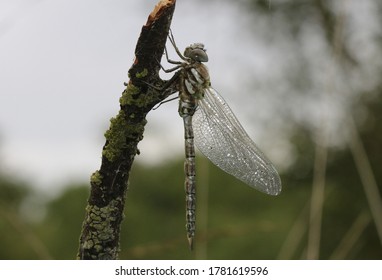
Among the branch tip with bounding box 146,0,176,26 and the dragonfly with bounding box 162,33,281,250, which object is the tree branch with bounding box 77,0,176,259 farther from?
the dragonfly with bounding box 162,33,281,250

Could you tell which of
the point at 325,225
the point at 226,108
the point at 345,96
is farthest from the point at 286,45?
the point at 226,108

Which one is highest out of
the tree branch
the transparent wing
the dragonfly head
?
the dragonfly head

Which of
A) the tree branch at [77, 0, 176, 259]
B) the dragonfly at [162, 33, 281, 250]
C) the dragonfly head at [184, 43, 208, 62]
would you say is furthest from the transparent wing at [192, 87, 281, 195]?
the tree branch at [77, 0, 176, 259]

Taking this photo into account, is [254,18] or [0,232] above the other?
[254,18]

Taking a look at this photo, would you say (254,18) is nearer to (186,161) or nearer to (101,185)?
(186,161)

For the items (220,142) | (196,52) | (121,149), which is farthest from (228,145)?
(121,149)

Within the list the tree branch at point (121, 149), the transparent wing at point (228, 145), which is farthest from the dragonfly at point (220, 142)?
the tree branch at point (121, 149)
